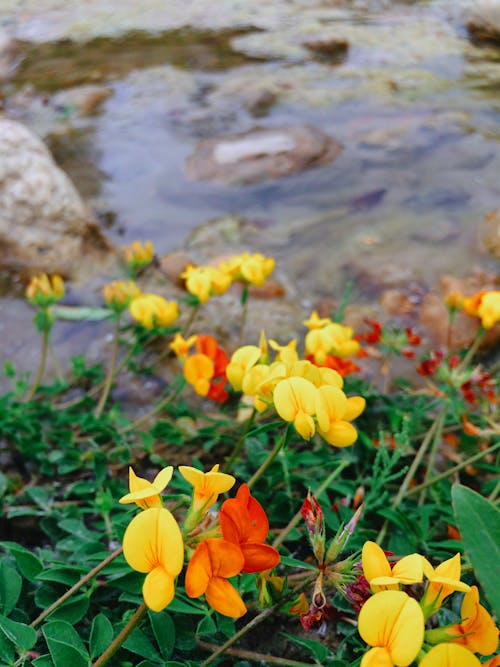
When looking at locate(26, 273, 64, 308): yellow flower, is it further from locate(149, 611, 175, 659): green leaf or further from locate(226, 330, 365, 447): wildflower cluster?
locate(149, 611, 175, 659): green leaf

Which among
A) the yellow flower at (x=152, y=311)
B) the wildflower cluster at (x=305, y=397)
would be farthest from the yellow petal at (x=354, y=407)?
the yellow flower at (x=152, y=311)

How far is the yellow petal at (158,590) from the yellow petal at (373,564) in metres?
0.26

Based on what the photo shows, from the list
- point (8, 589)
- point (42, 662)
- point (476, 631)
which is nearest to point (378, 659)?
point (476, 631)

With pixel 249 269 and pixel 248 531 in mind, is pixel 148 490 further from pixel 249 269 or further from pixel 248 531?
pixel 249 269

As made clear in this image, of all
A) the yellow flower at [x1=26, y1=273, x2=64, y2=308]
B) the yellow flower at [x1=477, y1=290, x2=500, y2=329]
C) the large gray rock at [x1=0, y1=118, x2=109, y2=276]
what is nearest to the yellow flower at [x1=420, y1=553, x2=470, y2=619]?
the yellow flower at [x1=477, y1=290, x2=500, y2=329]

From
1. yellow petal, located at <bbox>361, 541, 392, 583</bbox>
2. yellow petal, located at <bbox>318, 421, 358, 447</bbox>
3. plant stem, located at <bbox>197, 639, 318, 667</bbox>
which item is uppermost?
yellow petal, located at <bbox>361, 541, 392, 583</bbox>

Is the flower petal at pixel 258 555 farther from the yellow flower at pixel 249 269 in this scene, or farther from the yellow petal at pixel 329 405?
the yellow flower at pixel 249 269

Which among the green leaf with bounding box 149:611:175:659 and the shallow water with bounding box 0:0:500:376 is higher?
the green leaf with bounding box 149:611:175:659

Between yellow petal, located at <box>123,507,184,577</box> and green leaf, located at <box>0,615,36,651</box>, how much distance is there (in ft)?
1.30

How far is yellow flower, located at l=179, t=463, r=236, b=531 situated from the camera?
0.88 metres

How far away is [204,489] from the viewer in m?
0.90

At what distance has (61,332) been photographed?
276 centimetres

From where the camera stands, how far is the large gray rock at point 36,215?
3.04m

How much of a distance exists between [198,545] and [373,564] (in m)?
0.24
